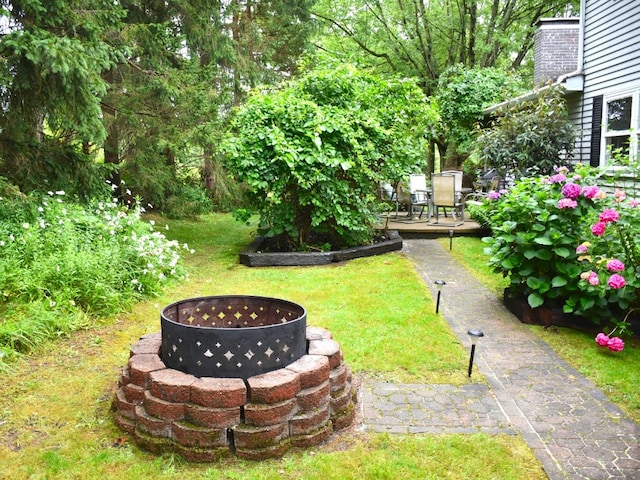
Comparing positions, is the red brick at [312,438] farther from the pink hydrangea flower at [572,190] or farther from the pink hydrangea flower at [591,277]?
the pink hydrangea flower at [572,190]

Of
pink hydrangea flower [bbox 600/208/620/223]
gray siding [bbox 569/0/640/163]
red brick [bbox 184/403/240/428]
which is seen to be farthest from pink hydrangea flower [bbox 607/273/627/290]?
gray siding [bbox 569/0/640/163]

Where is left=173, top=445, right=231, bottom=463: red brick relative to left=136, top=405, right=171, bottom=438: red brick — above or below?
below

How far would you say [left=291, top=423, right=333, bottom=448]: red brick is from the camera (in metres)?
2.75

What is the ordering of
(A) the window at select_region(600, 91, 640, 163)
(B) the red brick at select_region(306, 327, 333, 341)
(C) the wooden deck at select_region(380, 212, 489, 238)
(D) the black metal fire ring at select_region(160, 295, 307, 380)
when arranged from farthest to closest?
(C) the wooden deck at select_region(380, 212, 489, 238)
(A) the window at select_region(600, 91, 640, 163)
(B) the red brick at select_region(306, 327, 333, 341)
(D) the black metal fire ring at select_region(160, 295, 307, 380)

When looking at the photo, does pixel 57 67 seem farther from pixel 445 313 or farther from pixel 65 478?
pixel 445 313

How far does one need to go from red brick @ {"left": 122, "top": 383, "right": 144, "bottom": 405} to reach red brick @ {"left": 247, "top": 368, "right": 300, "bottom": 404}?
0.62 m

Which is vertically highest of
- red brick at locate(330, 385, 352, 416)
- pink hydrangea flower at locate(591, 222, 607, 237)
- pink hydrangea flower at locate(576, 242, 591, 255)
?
pink hydrangea flower at locate(591, 222, 607, 237)

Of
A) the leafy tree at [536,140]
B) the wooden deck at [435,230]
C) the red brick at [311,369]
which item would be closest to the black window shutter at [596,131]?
the leafy tree at [536,140]

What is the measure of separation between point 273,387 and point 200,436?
0.43 meters

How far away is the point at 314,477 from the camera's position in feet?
8.21

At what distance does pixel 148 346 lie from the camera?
325 centimetres

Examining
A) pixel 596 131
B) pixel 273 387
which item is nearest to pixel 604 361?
pixel 273 387

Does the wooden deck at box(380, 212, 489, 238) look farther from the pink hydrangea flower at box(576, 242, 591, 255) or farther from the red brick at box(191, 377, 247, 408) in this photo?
the red brick at box(191, 377, 247, 408)

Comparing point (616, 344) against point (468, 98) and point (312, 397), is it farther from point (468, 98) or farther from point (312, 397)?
point (468, 98)
